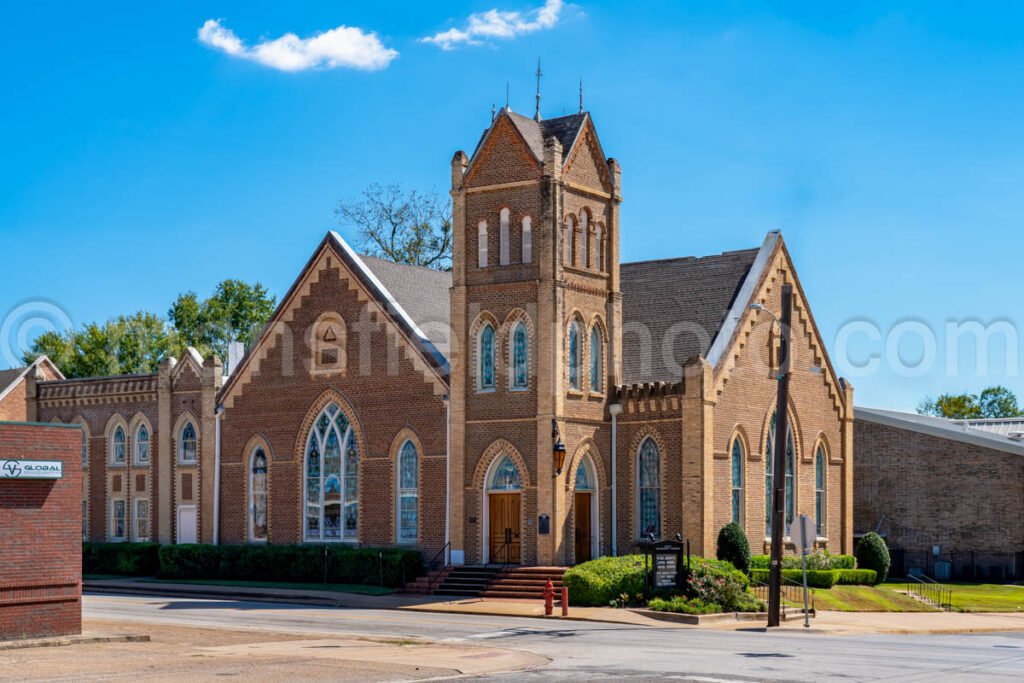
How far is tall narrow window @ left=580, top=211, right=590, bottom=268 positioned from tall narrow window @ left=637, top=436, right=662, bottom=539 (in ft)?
18.2

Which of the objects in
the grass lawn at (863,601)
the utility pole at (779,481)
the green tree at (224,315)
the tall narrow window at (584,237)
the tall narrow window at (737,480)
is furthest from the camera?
the green tree at (224,315)

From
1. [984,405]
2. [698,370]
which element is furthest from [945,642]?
[984,405]

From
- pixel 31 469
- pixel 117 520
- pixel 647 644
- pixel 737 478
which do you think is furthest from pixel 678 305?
pixel 31 469

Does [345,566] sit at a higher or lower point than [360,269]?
lower

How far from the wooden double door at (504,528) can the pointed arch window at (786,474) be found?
8482 mm

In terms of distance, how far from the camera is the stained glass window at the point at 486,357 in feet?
133

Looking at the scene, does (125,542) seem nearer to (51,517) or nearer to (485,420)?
Result: (485,420)

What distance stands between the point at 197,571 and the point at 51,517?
2102cm

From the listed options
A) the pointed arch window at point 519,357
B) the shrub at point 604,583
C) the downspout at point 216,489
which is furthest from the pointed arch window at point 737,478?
the downspout at point 216,489

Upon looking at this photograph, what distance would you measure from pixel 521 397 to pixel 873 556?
45.2 feet

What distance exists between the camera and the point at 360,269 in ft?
145

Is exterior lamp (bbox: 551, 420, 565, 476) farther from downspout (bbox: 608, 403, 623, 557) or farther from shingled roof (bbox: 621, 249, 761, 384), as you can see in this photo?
shingled roof (bbox: 621, 249, 761, 384)

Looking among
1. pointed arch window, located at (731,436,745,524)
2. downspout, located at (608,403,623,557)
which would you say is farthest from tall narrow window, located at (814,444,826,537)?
downspout, located at (608,403,623,557)

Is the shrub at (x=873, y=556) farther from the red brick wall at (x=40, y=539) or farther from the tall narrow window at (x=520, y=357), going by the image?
the red brick wall at (x=40, y=539)
